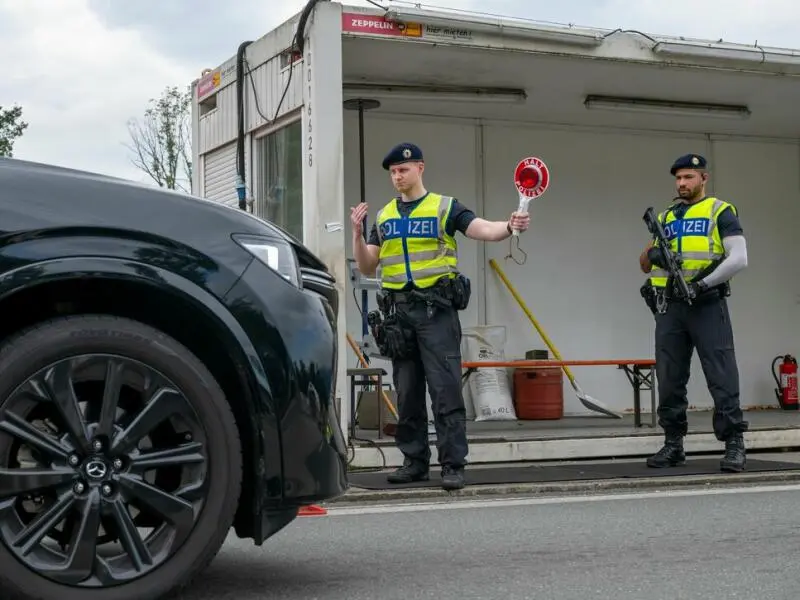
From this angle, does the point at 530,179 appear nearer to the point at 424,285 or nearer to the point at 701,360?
the point at 424,285

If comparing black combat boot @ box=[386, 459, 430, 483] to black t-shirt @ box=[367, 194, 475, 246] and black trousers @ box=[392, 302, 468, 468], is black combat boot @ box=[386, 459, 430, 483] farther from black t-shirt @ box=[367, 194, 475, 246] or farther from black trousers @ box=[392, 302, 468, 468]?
black t-shirt @ box=[367, 194, 475, 246]

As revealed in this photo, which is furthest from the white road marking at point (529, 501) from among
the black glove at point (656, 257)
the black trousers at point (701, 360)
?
the black glove at point (656, 257)

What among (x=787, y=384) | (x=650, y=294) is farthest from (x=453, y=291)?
(x=787, y=384)

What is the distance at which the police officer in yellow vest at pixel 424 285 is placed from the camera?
22.5 ft

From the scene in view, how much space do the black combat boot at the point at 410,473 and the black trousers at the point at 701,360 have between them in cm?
188

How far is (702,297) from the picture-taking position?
25.9ft

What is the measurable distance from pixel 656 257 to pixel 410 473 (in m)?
2.18

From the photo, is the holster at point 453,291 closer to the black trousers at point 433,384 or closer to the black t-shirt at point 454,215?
the black trousers at point 433,384

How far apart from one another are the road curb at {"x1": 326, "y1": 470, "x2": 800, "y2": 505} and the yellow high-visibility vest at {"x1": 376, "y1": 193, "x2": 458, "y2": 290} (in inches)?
46.0

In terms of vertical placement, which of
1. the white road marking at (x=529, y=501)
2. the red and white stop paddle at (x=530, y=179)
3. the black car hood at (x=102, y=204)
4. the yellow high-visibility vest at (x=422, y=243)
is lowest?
the white road marking at (x=529, y=501)

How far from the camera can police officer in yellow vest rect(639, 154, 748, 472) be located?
7.84 meters

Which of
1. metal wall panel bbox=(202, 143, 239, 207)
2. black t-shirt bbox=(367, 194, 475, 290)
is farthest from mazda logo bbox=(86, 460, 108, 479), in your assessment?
metal wall panel bbox=(202, 143, 239, 207)

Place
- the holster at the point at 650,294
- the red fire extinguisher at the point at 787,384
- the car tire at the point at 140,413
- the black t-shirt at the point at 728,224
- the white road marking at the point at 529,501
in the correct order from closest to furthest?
the car tire at the point at 140,413 → the white road marking at the point at 529,501 → the black t-shirt at the point at 728,224 → the holster at the point at 650,294 → the red fire extinguisher at the point at 787,384

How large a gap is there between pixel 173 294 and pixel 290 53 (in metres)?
5.73
